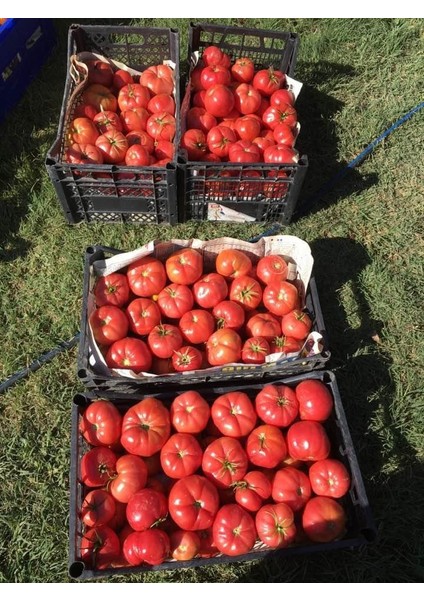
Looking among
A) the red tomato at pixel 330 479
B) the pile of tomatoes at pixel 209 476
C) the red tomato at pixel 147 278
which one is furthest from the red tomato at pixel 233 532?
the red tomato at pixel 147 278

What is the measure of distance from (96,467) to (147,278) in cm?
111

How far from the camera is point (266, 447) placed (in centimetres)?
246

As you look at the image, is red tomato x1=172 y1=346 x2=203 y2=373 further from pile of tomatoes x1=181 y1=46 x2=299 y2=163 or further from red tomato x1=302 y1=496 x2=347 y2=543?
pile of tomatoes x1=181 y1=46 x2=299 y2=163

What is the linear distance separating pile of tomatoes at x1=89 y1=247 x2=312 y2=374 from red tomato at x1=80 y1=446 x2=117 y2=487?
47cm

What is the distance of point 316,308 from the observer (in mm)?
2857

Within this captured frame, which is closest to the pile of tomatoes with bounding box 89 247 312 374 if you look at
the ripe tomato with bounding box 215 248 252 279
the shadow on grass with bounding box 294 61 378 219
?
the ripe tomato with bounding box 215 248 252 279

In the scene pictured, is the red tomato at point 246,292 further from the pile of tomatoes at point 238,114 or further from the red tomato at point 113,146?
the red tomato at point 113,146

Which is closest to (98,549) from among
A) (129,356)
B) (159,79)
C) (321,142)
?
(129,356)

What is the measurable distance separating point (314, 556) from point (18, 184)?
3494mm

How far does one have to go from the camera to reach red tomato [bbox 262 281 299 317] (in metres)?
2.89

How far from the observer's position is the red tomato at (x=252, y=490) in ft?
7.73

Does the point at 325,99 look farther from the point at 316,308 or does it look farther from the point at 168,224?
the point at 316,308

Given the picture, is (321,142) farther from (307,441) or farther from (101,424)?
(101,424)

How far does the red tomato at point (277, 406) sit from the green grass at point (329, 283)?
2.39ft
